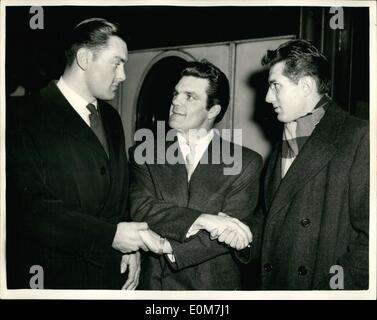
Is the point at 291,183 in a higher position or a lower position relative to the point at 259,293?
higher

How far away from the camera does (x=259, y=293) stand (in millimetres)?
1662

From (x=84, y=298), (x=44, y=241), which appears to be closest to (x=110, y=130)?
(x=44, y=241)

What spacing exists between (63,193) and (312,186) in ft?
3.16

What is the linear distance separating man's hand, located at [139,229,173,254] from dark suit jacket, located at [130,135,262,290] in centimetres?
3

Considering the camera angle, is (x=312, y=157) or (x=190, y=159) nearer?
(x=312, y=157)

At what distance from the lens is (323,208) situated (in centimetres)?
153

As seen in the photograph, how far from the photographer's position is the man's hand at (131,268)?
1665 mm

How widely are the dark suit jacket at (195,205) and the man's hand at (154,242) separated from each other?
0.08 feet

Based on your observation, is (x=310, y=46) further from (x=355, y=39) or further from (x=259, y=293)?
(x=259, y=293)

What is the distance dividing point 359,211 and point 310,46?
0.67 m

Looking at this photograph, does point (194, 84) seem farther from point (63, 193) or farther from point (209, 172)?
point (63, 193)

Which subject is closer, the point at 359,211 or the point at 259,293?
the point at 359,211

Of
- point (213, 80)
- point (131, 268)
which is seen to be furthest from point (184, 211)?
point (213, 80)
